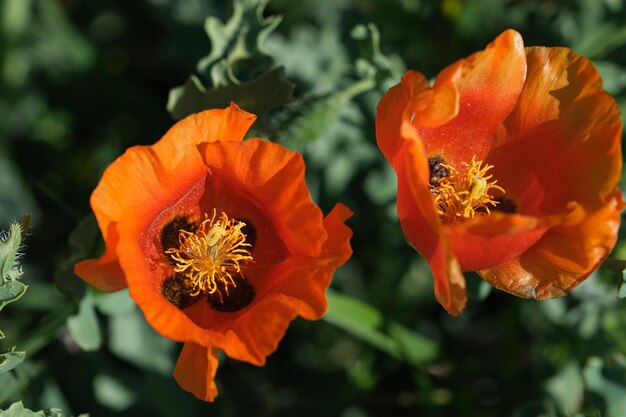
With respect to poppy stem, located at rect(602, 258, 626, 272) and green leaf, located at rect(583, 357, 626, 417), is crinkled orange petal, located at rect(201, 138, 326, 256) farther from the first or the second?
green leaf, located at rect(583, 357, 626, 417)

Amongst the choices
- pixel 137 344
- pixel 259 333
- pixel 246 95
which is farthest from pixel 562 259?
pixel 137 344

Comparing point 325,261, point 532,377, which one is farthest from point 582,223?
point 532,377

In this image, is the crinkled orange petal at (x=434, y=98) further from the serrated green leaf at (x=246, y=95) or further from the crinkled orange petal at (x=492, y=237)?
the serrated green leaf at (x=246, y=95)

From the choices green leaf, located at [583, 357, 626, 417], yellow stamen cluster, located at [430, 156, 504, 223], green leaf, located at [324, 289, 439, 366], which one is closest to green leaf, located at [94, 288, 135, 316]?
green leaf, located at [324, 289, 439, 366]

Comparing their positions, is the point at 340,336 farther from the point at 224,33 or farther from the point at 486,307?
the point at 224,33

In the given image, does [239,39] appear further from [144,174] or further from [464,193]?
[464,193]

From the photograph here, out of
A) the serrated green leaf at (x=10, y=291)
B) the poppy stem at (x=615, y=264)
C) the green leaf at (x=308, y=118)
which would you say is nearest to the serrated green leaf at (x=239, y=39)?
the green leaf at (x=308, y=118)
